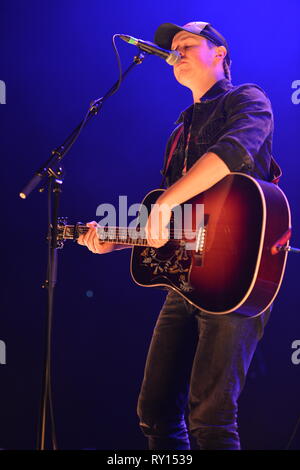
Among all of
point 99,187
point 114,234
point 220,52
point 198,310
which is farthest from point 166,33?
point 198,310

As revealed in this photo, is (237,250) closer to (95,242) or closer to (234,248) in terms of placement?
(234,248)

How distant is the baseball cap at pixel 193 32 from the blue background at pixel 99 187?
0.84 m

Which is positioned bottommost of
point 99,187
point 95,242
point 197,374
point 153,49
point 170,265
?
point 197,374

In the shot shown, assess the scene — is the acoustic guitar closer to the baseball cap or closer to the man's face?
the man's face

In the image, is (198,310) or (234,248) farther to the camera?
(198,310)

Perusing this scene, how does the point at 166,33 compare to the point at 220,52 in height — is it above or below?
above

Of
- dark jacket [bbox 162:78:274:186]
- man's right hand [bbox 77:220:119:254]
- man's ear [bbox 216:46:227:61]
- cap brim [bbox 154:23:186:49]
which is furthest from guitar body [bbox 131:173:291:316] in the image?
cap brim [bbox 154:23:186:49]

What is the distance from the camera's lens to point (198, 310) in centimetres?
201

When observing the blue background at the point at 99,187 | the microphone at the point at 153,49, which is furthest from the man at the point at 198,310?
the blue background at the point at 99,187

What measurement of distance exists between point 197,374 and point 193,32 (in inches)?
65.8

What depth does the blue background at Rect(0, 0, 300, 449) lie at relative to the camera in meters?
3.21

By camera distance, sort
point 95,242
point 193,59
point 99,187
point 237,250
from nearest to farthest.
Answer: point 237,250
point 193,59
point 95,242
point 99,187

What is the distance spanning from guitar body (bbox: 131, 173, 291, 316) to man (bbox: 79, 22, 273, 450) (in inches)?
2.9
